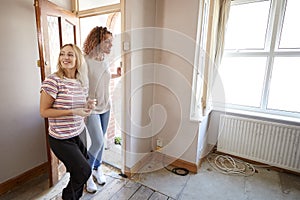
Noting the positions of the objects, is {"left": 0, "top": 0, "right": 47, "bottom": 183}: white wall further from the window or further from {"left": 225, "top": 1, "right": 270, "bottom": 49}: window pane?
{"left": 225, "top": 1, "right": 270, "bottom": 49}: window pane

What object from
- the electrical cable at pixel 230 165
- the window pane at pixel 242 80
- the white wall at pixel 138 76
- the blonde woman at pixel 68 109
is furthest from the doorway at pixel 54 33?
the window pane at pixel 242 80

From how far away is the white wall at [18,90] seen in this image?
1492 mm

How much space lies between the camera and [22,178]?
5.65 feet

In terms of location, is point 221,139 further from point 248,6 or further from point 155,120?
point 248,6

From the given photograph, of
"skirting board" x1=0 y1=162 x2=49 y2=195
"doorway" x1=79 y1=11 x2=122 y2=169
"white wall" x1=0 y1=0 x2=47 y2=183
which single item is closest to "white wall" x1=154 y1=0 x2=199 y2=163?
"doorway" x1=79 y1=11 x2=122 y2=169

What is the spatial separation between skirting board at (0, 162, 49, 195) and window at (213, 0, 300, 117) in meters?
2.23

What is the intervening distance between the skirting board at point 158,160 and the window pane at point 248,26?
1.63 m

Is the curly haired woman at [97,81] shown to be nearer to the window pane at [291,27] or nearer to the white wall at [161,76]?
the white wall at [161,76]

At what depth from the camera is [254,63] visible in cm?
227

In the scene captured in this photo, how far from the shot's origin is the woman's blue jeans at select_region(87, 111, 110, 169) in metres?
1.55

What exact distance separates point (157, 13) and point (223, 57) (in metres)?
1.06

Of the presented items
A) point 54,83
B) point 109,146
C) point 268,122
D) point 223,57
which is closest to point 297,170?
point 268,122

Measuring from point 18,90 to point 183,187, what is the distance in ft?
5.99

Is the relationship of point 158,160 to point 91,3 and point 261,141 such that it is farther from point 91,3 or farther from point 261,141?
point 91,3
